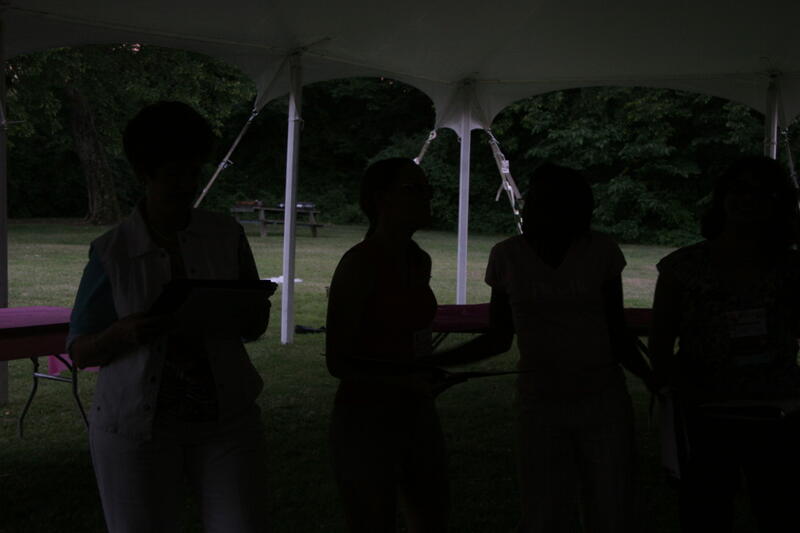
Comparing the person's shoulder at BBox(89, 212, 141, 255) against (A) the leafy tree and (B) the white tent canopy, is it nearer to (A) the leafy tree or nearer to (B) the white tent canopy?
(B) the white tent canopy

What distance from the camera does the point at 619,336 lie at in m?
2.37

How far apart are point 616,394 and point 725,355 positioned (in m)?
0.31

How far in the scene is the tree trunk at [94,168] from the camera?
25.1 m

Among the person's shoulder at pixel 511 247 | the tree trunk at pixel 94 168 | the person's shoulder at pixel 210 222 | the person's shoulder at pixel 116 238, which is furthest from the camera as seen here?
the tree trunk at pixel 94 168

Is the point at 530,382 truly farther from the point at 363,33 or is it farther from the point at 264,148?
the point at 264,148

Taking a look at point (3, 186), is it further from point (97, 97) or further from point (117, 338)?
point (97, 97)

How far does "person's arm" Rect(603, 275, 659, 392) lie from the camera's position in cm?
236

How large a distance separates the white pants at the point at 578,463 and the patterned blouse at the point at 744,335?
24 centimetres

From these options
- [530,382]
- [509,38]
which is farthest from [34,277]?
[530,382]

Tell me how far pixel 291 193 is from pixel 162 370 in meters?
6.28

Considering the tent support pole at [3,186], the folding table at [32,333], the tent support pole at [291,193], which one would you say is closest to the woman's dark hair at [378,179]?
the folding table at [32,333]

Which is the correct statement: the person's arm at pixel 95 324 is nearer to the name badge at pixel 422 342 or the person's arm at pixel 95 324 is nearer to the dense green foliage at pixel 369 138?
the name badge at pixel 422 342

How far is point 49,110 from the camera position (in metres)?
20.0

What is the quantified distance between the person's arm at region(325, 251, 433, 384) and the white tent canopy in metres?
4.21
